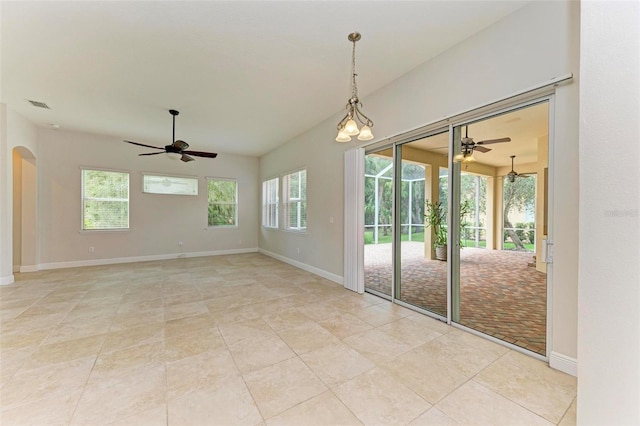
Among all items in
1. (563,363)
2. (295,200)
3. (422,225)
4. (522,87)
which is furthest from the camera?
(295,200)

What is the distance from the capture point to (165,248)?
7.01 metres

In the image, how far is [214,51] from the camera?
2883 mm

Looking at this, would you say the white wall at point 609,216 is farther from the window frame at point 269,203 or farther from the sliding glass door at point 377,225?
the window frame at point 269,203

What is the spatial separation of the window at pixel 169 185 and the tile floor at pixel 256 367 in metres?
3.62

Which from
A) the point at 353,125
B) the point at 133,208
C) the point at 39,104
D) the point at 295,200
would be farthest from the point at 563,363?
the point at 133,208

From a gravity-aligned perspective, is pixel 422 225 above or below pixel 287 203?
below

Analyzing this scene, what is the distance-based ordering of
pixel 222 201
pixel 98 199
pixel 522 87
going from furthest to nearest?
pixel 222 201, pixel 98 199, pixel 522 87

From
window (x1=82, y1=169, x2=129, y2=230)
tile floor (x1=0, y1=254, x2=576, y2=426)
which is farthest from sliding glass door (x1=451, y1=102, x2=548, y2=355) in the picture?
window (x1=82, y1=169, x2=129, y2=230)

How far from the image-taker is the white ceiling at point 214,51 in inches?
91.0

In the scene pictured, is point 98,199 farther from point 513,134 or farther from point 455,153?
point 513,134

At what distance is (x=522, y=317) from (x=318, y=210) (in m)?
3.59

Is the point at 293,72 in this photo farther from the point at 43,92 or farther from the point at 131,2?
the point at 43,92

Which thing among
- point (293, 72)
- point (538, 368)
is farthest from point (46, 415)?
point (293, 72)

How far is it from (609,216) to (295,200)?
555cm
